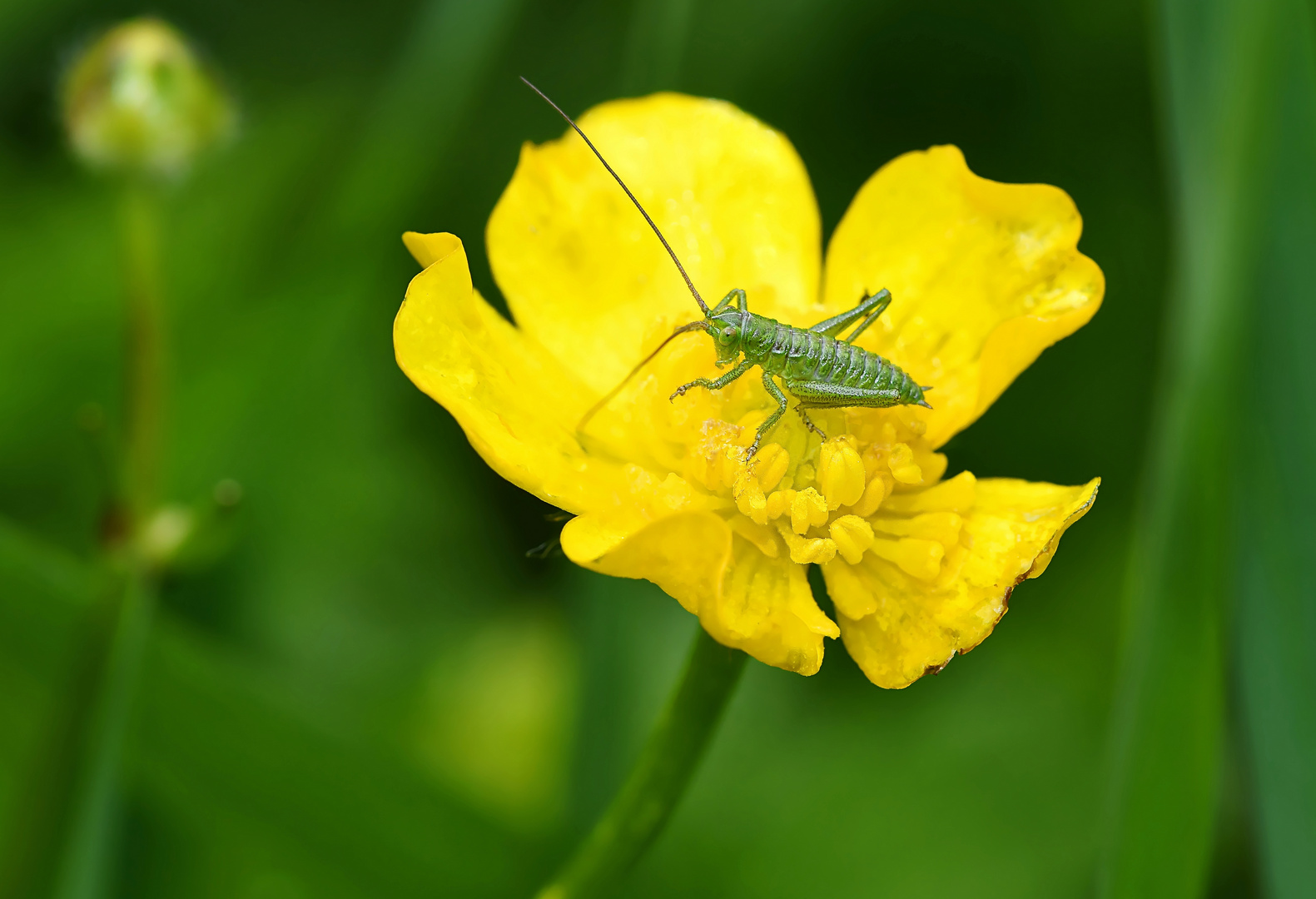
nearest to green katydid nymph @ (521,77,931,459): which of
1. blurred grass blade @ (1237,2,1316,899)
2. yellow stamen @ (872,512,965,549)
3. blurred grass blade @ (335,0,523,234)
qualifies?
yellow stamen @ (872,512,965,549)

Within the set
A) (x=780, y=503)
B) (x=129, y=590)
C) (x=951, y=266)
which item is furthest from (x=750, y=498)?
(x=129, y=590)

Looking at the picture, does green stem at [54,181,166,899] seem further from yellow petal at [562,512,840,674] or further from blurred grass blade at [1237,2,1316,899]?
blurred grass blade at [1237,2,1316,899]

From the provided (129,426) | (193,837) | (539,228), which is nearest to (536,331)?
(539,228)

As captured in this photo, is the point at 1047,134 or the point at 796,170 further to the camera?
the point at 1047,134

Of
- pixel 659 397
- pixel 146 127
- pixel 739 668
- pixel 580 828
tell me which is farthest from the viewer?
pixel 146 127

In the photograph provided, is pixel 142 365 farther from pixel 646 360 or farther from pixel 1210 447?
pixel 1210 447

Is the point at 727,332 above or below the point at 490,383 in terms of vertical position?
above

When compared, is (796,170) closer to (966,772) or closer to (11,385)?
(966,772)
